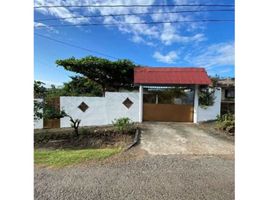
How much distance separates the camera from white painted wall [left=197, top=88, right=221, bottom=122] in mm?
11383

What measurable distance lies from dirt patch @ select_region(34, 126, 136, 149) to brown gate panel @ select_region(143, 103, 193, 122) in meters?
3.05

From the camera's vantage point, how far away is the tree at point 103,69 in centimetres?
1319

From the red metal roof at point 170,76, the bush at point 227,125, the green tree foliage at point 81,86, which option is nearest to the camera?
the bush at point 227,125

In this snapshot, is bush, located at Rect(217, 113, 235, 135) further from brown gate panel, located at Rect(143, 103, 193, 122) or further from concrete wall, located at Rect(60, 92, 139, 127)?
concrete wall, located at Rect(60, 92, 139, 127)

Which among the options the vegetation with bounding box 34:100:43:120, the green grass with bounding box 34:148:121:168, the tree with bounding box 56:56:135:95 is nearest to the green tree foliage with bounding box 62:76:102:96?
the tree with bounding box 56:56:135:95

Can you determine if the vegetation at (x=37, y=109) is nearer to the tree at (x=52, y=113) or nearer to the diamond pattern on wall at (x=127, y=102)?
the tree at (x=52, y=113)

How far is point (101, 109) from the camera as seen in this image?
36.2ft

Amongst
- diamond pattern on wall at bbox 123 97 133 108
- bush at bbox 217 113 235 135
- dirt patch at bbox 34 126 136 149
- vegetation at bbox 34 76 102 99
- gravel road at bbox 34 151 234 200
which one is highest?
vegetation at bbox 34 76 102 99

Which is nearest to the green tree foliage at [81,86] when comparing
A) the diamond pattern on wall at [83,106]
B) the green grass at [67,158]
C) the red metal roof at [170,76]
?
the diamond pattern on wall at [83,106]

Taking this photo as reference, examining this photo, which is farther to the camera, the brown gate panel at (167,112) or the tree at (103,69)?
the tree at (103,69)

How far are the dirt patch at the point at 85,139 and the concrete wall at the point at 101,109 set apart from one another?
1.86 m

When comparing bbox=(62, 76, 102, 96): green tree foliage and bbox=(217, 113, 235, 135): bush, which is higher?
bbox=(62, 76, 102, 96): green tree foliage
